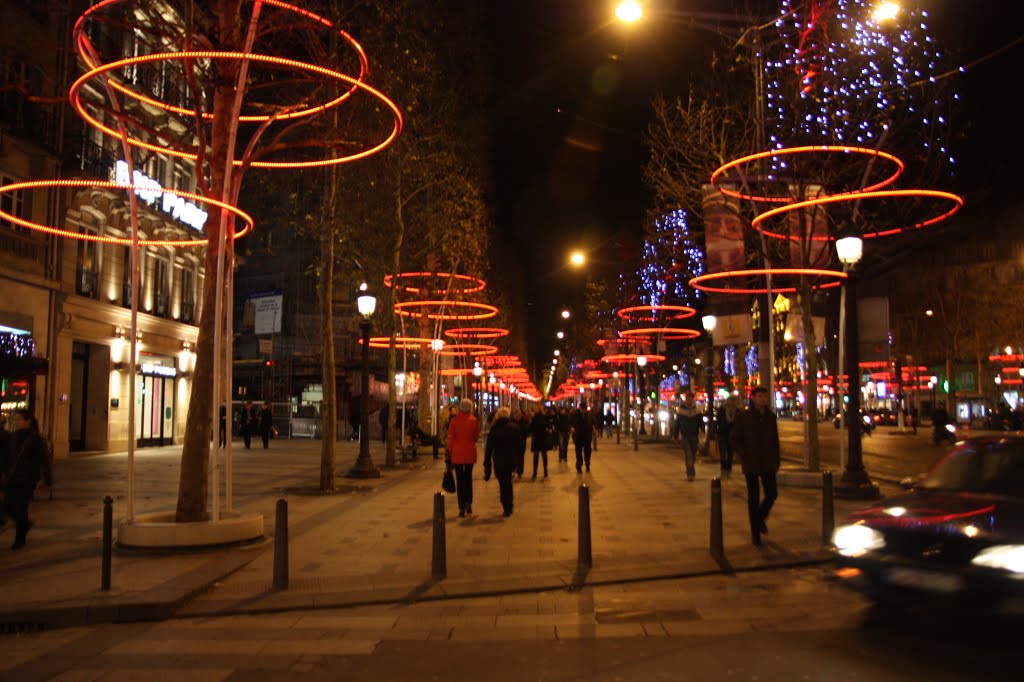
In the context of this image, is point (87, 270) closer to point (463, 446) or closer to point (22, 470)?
point (22, 470)

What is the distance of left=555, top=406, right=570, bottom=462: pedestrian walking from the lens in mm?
28336

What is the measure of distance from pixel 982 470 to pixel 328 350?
47.3ft

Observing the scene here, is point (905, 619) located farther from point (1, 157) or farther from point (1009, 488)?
point (1, 157)

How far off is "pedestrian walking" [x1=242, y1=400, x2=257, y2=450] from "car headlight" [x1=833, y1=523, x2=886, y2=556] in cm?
3182

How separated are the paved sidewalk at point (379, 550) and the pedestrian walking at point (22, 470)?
423mm

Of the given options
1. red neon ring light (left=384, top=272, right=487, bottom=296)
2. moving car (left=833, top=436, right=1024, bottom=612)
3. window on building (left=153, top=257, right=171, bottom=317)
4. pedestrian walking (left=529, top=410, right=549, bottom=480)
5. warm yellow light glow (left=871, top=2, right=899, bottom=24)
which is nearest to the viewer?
moving car (left=833, top=436, right=1024, bottom=612)

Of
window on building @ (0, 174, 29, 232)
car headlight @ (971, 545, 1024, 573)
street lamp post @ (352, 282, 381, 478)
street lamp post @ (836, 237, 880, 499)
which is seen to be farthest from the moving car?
window on building @ (0, 174, 29, 232)

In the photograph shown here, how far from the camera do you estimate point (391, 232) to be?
2780cm

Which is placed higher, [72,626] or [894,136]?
[894,136]

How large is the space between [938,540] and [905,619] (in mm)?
1243

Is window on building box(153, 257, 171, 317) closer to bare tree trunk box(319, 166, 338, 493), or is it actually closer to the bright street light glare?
bare tree trunk box(319, 166, 338, 493)

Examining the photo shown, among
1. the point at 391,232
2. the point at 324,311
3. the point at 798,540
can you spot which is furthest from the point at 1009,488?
the point at 391,232

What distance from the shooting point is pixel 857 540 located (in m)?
7.44

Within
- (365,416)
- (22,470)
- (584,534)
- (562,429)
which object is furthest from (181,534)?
(562,429)
